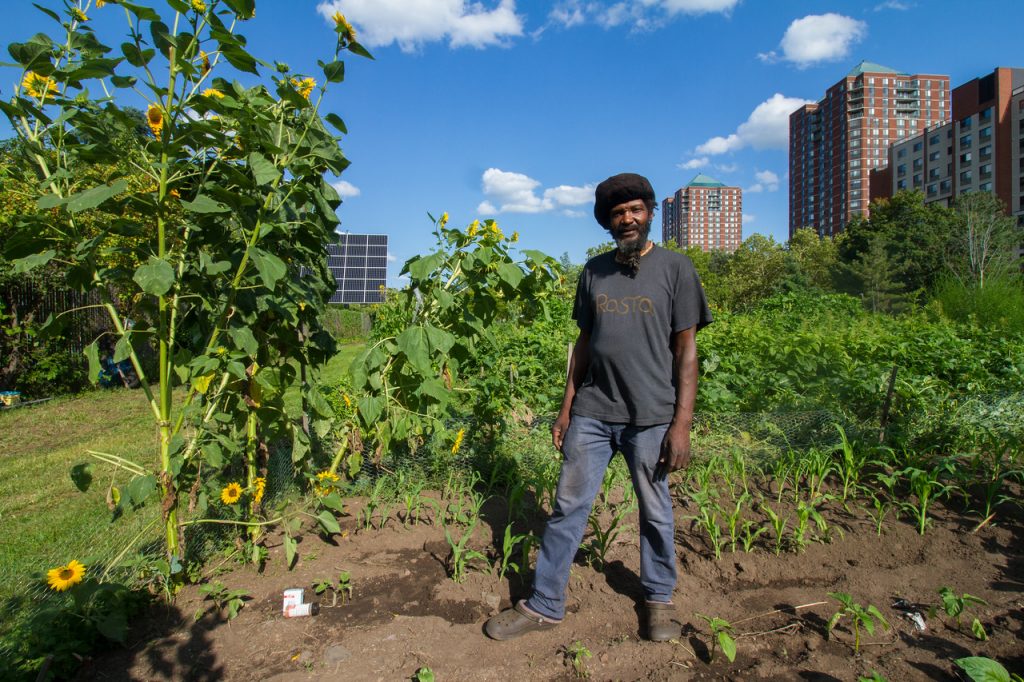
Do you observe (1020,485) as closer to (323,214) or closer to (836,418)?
(836,418)

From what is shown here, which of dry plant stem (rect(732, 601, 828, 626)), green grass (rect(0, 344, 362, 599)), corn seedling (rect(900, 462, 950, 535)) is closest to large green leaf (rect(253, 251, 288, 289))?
green grass (rect(0, 344, 362, 599))

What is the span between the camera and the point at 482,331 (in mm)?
2822

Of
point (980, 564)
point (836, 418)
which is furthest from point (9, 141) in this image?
point (836, 418)

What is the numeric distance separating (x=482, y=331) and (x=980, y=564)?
2.29 meters

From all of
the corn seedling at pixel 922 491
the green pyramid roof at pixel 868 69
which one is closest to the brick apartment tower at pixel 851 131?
the green pyramid roof at pixel 868 69

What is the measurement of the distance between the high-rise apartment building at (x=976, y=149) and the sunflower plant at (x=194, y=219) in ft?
207

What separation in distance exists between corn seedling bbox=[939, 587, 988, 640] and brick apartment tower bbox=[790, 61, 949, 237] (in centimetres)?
9894

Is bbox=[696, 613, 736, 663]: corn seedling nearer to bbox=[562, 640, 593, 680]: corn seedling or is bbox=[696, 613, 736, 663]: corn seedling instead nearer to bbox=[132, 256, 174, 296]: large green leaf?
bbox=[562, 640, 593, 680]: corn seedling

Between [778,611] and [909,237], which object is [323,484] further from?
[909,237]

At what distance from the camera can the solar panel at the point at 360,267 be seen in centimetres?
1477

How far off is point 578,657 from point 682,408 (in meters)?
0.87

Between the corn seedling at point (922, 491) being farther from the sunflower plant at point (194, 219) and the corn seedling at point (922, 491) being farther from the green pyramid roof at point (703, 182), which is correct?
the green pyramid roof at point (703, 182)

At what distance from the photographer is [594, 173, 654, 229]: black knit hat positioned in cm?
210

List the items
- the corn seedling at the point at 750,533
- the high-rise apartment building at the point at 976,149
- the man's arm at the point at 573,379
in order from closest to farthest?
A: the man's arm at the point at 573,379 < the corn seedling at the point at 750,533 < the high-rise apartment building at the point at 976,149
